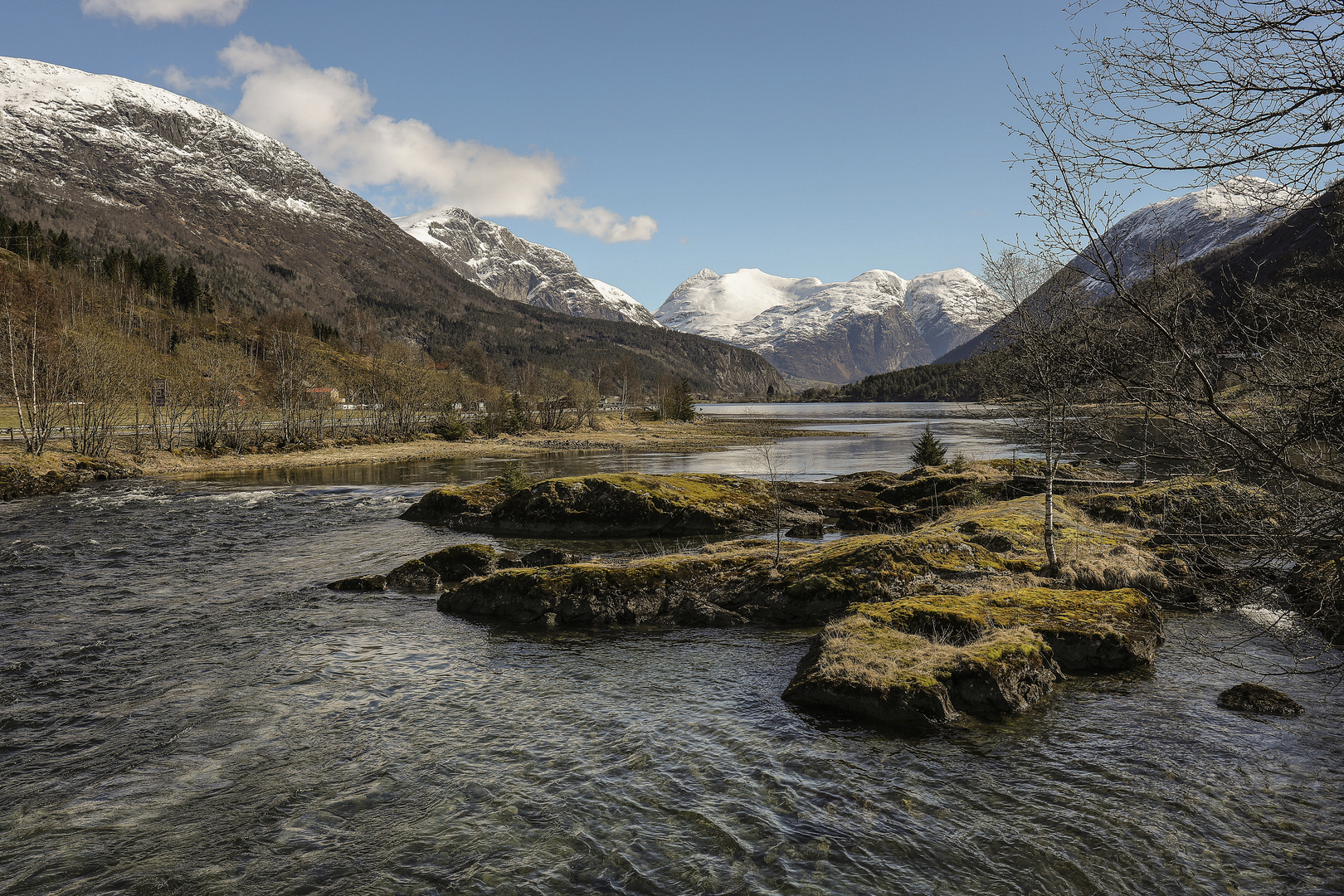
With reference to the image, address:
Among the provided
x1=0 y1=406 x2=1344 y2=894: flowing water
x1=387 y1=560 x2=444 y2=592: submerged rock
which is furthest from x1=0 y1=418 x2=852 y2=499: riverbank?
x1=0 y1=406 x2=1344 y2=894: flowing water

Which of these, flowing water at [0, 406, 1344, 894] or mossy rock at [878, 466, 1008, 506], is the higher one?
mossy rock at [878, 466, 1008, 506]

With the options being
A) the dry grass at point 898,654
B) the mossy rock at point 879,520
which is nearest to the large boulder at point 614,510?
the mossy rock at point 879,520

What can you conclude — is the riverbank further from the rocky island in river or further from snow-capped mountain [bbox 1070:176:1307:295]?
snow-capped mountain [bbox 1070:176:1307:295]

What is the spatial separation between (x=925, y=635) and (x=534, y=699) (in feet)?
23.0

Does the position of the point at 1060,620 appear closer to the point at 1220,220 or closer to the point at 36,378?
the point at 1220,220

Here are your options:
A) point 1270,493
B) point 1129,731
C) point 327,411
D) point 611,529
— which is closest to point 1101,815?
point 1129,731

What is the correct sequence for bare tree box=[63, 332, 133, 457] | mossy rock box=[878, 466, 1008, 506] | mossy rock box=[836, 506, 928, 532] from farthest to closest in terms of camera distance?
bare tree box=[63, 332, 133, 457]
mossy rock box=[878, 466, 1008, 506]
mossy rock box=[836, 506, 928, 532]

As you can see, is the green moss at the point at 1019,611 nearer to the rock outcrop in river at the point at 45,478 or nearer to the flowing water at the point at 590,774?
the flowing water at the point at 590,774

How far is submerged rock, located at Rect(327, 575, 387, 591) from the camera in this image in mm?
17828

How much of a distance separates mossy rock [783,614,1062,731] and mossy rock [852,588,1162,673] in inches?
35.5

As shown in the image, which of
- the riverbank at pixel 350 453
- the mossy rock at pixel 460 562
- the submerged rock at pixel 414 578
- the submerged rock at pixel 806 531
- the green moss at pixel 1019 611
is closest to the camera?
the green moss at pixel 1019 611

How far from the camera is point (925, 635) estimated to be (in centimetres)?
1203

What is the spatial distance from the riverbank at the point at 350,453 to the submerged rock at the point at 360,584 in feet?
58.6

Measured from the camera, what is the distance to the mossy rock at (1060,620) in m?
11.9
